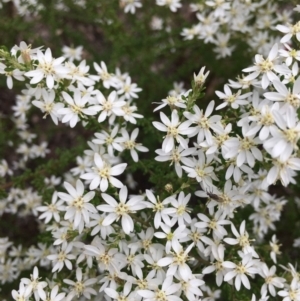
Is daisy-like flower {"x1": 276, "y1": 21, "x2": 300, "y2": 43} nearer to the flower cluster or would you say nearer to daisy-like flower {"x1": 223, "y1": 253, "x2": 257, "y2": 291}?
the flower cluster

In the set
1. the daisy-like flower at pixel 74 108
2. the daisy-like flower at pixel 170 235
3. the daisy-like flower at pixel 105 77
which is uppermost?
the daisy-like flower at pixel 74 108

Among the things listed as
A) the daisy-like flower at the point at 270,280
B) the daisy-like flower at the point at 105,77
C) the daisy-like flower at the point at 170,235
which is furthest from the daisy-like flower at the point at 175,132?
the daisy-like flower at the point at 270,280

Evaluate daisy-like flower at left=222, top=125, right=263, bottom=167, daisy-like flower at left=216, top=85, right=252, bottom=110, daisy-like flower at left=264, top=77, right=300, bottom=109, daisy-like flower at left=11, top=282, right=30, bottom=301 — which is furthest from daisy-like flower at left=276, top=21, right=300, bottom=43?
daisy-like flower at left=11, top=282, right=30, bottom=301

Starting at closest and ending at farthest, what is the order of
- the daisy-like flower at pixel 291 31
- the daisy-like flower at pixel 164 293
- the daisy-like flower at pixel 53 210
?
1. the daisy-like flower at pixel 164 293
2. the daisy-like flower at pixel 291 31
3. the daisy-like flower at pixel 53 210

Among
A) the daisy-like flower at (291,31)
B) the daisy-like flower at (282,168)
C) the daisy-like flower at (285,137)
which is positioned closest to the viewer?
the daisy-like flower at (285,137)

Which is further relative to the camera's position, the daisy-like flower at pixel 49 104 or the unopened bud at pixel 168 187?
the daisy-like flower at pixel 49 104

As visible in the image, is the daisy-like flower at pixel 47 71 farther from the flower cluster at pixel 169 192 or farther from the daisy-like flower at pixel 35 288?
the daisy-like flower at pixel 35 288

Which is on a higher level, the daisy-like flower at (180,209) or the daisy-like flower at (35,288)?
the daisy-like flower at (180,209)
